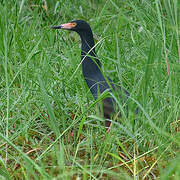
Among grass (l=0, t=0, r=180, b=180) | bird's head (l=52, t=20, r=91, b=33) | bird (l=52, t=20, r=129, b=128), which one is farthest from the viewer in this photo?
bird's head (l=52, t=20, r=91, b=33)

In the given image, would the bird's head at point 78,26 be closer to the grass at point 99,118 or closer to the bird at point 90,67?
the bird at point 90,67

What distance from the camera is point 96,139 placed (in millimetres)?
2070

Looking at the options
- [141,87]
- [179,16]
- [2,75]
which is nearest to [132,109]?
[141,87]

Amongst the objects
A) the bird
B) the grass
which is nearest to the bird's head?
the bird

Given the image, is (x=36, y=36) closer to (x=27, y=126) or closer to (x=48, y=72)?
(x=48, y=72)

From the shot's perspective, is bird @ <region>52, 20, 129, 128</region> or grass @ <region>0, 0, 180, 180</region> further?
bird @ <region>52, 20, 129, 128</region>

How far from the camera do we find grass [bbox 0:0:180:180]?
5.82 ft

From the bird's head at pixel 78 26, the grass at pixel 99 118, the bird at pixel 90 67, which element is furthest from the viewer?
the bird's head at pixel 78 26

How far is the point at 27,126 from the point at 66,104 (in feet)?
1.29

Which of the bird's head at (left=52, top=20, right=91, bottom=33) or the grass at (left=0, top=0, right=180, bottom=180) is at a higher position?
the bird's head at (left=52, top=20, right=91, bottom=33)

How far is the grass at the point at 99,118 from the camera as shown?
178 centimetres

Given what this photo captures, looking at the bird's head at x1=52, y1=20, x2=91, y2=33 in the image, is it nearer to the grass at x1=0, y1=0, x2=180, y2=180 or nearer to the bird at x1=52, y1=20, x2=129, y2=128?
the bird at x1=52, y1=20, x2=129, y2=128

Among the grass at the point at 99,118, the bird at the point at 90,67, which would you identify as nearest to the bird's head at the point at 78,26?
the bird at the point at 90,67

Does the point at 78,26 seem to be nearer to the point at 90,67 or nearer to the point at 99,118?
the point at 90,67
